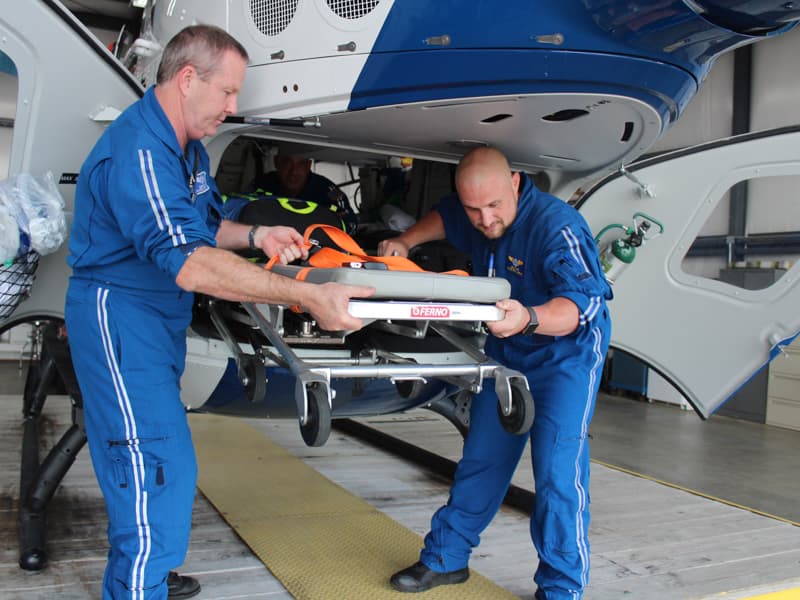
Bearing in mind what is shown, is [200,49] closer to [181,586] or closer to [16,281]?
[16,281]

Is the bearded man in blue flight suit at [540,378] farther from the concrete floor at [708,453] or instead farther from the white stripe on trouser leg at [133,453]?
the concrete floor at [708,453]

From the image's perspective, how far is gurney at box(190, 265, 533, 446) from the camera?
5.97ft

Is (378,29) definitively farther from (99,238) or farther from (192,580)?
(192,580)

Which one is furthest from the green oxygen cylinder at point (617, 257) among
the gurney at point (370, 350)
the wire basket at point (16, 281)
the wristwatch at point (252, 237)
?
the wire basket at point (16, 281)

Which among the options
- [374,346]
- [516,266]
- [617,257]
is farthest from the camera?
[617,257]

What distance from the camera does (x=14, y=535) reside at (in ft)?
10.7

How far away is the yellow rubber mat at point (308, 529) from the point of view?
2.71 meters

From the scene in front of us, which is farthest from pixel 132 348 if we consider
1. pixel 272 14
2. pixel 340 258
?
pixel 272 14

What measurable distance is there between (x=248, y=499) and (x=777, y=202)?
744cm

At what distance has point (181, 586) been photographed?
2.61m

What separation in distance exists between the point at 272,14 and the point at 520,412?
1.51m

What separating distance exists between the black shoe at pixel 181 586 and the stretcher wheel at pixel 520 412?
52.5 inches

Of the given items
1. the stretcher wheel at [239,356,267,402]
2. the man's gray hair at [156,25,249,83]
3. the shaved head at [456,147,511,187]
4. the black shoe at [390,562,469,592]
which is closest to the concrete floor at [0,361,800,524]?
the black shoe at [390,562,469,592]

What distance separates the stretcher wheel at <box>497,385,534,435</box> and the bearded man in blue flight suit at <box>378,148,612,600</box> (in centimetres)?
18
